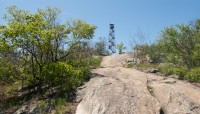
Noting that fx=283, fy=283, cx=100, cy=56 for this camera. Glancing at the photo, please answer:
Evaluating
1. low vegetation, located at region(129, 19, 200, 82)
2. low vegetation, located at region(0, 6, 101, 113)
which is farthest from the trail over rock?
low vegetation, located at region(129, 19, 200, 82)

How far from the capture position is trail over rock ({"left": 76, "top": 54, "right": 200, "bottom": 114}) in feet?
43.3

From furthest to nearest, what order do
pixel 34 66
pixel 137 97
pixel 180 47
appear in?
pixel 180 47 < pixel 34 66 < pixel 137 97

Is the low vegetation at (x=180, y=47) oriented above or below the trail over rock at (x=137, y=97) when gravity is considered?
above

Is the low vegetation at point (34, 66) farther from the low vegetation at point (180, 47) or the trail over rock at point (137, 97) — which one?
the low vegetation at point (180, 47)

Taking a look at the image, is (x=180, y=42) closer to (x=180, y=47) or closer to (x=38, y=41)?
(x=180, y=47)

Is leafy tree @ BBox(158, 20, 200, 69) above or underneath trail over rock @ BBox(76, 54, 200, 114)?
above

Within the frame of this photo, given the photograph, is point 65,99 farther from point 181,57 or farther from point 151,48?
point 151,48

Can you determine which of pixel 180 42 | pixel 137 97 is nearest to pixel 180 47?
pixel 180 42

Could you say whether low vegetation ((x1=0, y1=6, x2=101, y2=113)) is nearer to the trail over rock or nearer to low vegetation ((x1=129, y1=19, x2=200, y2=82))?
the trail over rock

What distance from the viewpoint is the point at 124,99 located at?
1404 cm

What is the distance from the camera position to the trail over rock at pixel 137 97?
13.2 meters

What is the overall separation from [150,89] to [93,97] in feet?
12.3

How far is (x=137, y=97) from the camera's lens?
14.4 meters

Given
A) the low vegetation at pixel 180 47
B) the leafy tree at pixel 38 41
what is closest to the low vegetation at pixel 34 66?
the leafy tree at pixel 38 41
